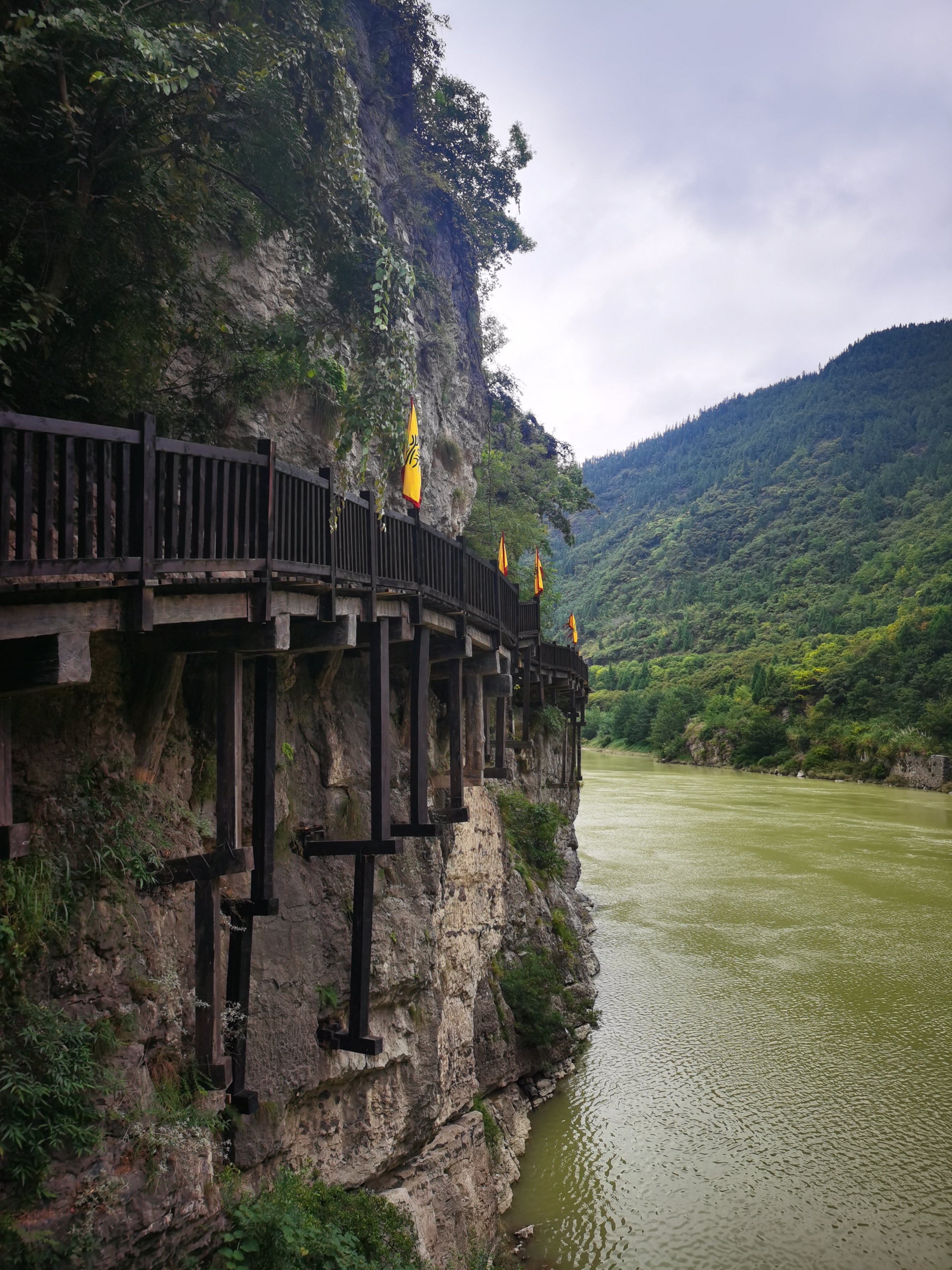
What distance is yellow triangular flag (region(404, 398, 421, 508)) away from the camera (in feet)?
26.9

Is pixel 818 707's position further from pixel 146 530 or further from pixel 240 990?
pixel 146 530

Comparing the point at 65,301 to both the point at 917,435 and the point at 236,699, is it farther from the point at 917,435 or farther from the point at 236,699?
the point at 917,435

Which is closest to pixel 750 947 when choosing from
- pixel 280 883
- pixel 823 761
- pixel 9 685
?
pixel 280 883

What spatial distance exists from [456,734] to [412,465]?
325cm

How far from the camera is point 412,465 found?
28.0 ft

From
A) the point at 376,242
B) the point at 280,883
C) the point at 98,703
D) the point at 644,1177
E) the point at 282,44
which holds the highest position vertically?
the point at 282,44

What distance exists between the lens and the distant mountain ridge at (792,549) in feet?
376

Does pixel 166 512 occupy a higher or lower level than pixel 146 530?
higher

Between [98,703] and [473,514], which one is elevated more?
[473,514]

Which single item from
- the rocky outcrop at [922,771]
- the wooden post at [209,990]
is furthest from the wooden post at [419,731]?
the rocky outcrop at [922,771]

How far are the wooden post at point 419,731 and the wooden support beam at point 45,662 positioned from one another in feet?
14.0

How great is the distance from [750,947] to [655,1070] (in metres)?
7.97

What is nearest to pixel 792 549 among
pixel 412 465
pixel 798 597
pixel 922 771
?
pixel 798 597

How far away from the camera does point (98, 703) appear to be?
5793 millimetres
